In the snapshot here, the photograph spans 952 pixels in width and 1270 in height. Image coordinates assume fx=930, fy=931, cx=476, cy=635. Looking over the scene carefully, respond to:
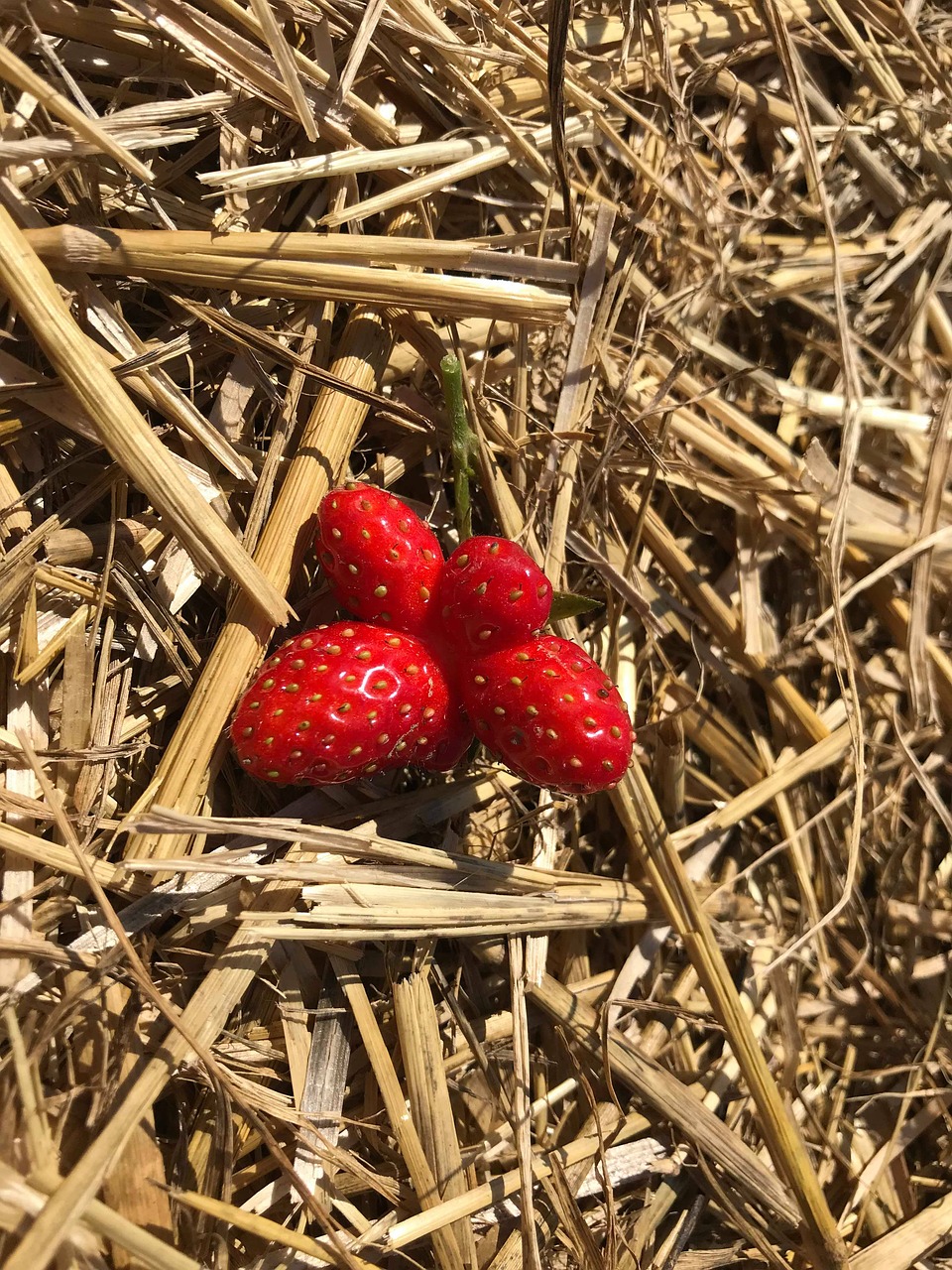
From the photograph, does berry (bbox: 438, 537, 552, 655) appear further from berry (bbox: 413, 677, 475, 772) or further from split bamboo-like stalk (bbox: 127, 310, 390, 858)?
split bamboo-like stalk (bbox: 127, 310, 390, 858)

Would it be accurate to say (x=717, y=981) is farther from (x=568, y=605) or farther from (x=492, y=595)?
(x=492, y=595)

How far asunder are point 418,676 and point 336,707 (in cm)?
15

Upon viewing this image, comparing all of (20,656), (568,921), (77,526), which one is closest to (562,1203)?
(568,921)

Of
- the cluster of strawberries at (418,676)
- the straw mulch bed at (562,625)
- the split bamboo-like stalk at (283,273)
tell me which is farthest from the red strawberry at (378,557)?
the split bamboo-like stalk at (283,273)

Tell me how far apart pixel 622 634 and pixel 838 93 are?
4.39ft

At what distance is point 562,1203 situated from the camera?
4.98ft

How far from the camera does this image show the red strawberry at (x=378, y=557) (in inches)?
53.6

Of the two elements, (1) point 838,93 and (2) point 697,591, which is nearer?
(2) point 697,591

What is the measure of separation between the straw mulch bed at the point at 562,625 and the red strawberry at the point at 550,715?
0.25 metres

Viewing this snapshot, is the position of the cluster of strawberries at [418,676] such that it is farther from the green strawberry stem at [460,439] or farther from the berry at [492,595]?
the green strawberry stem at [460,439]

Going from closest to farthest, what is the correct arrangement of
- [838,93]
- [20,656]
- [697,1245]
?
[20,656]
[697,1245]
[838,93]

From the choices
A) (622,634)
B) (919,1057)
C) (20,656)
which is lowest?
(919,1057)

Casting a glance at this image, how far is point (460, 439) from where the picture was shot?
1525 millimetres

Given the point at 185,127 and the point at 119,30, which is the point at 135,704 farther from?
the point at 119,30
